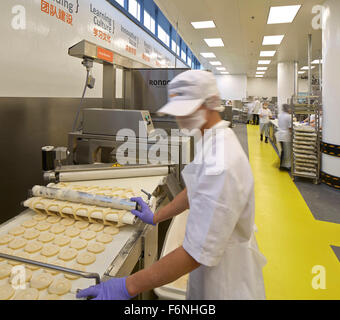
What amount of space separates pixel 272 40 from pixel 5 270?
9378mm

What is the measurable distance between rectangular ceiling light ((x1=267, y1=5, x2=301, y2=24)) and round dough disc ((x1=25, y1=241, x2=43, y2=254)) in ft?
21.1

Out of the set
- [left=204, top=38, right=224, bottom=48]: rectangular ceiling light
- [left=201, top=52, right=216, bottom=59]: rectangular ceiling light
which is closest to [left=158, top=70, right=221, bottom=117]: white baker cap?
[left=204, top=38, right=224, bottom=48]: rectangular ceiling light

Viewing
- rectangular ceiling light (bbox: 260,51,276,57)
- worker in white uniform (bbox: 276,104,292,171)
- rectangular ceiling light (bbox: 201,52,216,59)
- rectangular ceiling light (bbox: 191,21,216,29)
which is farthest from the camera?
rectangular ceiling light (bbox: 201,52,216,59)

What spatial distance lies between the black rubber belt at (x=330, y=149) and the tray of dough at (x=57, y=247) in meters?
4.14

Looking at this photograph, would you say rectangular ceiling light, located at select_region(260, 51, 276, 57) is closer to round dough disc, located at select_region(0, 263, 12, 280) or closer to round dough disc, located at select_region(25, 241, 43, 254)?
round dough disc, located at select_region(25, 241, 43, 254)

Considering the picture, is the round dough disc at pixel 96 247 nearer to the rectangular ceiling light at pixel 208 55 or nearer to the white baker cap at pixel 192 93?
the white baker cap at pixel 192 93

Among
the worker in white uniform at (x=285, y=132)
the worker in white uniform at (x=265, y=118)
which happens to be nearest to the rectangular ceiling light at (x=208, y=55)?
the worker in white uniform at (x=265, y=118)

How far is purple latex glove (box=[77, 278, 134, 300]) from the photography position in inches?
34.2

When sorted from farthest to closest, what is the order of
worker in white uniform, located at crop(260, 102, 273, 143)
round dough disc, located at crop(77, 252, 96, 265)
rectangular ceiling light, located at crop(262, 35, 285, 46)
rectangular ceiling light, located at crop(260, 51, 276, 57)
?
rectangular ceiling light, located at crop(260, 51, 276, 57), worker in white uniform, located at crop(260, 102, 273, 143), rectangular ceiling light, located at crop(262, 35, 285, 46), round dough disc, located at crop(77, 252, 96, 265)

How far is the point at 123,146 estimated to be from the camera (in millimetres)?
2230

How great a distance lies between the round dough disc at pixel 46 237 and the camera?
121 cm

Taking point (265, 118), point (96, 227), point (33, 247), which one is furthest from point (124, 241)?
point (265, 118)

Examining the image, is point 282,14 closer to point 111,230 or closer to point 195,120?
point 195,120
